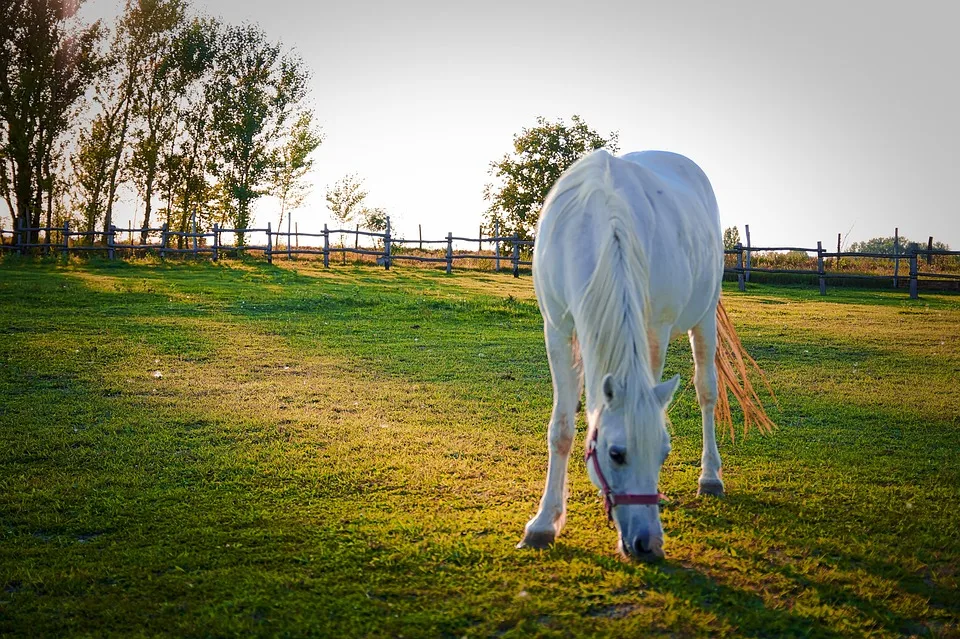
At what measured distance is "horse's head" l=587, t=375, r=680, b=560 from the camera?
2.59 m

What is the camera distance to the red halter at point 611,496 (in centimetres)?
263

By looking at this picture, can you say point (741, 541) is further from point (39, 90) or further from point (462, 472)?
point (39, 90)

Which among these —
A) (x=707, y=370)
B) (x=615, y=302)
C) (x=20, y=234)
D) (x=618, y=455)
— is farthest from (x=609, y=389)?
(x=20, y=234)

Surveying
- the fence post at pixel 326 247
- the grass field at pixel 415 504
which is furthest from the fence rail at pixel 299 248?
the grass field at pixel 415 504

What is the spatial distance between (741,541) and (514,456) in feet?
5.63

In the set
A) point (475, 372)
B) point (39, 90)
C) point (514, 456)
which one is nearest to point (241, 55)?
point (39, 90)

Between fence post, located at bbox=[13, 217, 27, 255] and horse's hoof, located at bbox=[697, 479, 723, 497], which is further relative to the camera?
fence post, located at bbox=[13, 217, 27, 255]

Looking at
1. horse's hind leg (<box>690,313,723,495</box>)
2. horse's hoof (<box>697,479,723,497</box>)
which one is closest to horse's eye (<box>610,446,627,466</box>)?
horse's hoof (<box>697,479,723,497</box>)

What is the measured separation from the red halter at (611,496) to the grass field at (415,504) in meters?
0.42

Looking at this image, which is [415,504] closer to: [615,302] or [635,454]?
[635,454]

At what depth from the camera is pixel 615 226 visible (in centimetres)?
297

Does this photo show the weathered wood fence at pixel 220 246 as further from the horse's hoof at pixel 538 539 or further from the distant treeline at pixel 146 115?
the horse's hoof at pixel 538 539

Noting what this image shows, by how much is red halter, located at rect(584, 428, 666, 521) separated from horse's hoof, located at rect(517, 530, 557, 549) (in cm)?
60

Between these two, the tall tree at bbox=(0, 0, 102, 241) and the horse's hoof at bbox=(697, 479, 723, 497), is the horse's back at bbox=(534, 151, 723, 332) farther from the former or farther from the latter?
the tall tree at bbox=(0, 0, 102, 241)
